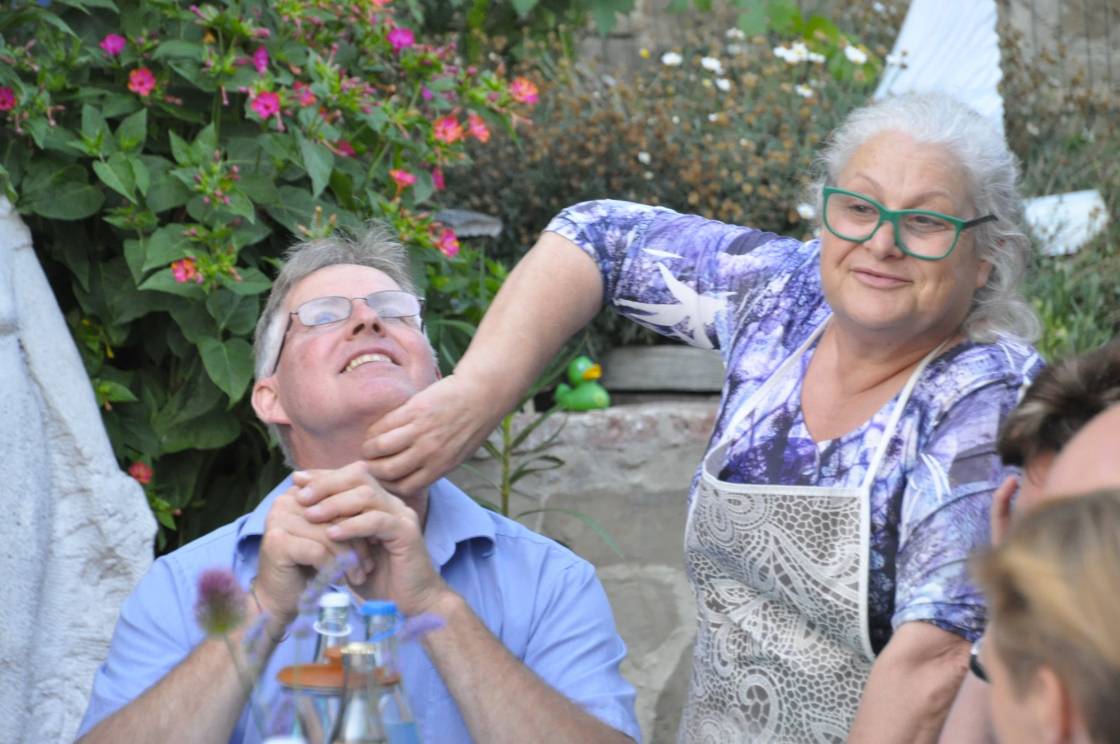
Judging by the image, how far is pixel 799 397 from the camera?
7.28 feet

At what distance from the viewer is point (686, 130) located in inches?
203

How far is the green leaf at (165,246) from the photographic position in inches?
121

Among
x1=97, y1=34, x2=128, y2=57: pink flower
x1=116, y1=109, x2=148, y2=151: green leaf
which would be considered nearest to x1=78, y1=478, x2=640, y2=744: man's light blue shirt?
x1=116, y1=109, x2=148, y2=151: green leaf

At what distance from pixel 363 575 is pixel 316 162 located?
1.36 metres

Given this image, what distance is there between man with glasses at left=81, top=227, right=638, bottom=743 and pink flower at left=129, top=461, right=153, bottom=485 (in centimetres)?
83

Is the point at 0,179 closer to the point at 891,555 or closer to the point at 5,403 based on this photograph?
the point at 5,403

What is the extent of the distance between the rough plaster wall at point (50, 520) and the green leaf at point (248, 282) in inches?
13.6

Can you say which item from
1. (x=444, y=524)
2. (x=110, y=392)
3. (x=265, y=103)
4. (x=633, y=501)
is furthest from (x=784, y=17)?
(x=444, y=524)

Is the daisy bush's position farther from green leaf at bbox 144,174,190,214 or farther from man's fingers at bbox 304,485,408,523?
man's fingers at bbox 304,485,408,523

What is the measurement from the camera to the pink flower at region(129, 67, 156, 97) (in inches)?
125

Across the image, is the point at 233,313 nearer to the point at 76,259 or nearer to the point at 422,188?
the point at 76,259

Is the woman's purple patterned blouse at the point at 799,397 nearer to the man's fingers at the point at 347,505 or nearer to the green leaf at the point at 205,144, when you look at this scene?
the man's fingers at the point at 347,505

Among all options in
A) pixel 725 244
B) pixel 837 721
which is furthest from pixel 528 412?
pixel 837 721

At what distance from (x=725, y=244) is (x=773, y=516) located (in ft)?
1.67
